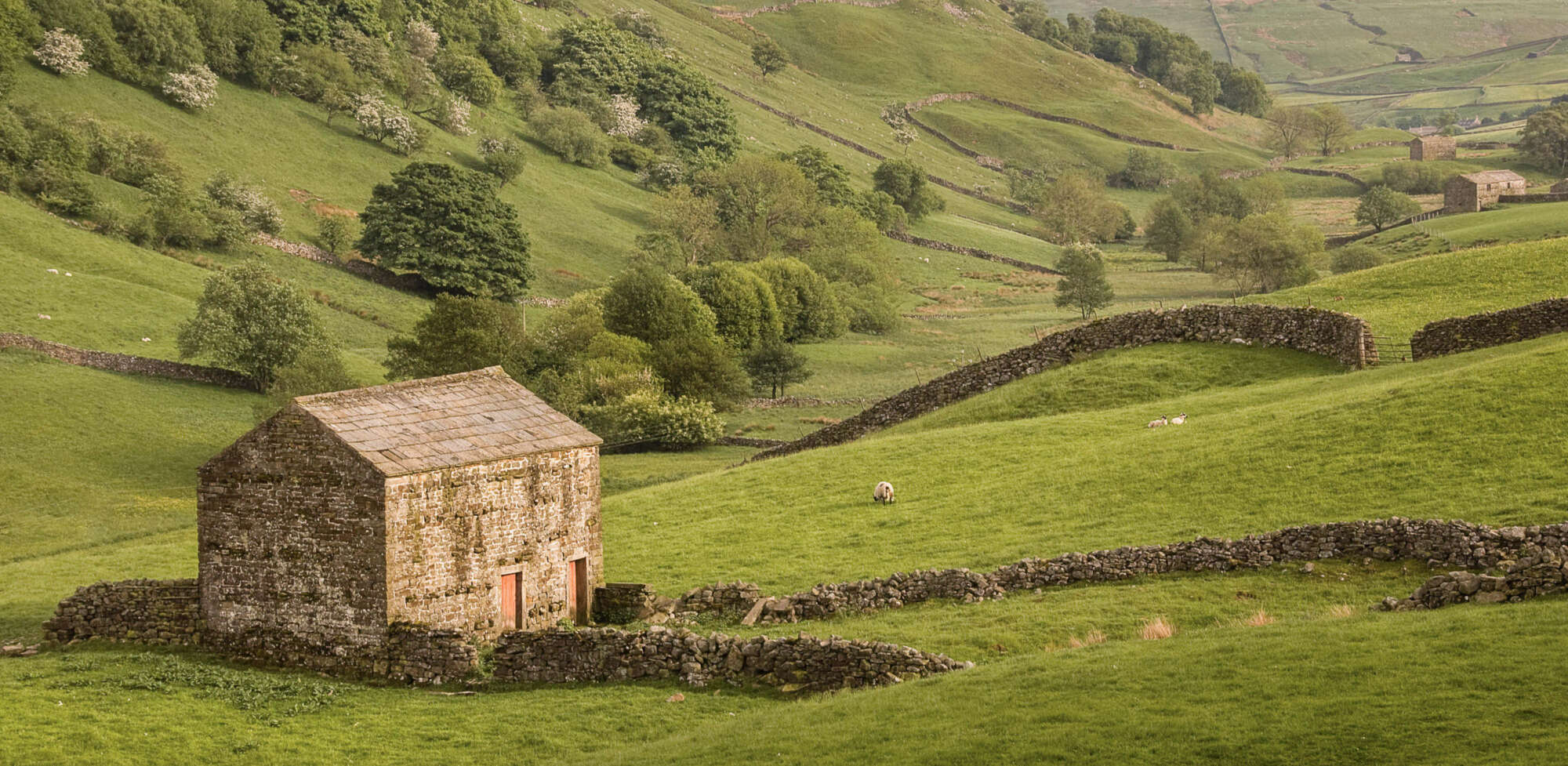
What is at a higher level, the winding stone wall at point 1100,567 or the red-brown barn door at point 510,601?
the winding stone wall at point 1100,567

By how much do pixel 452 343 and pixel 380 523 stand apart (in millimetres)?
42175

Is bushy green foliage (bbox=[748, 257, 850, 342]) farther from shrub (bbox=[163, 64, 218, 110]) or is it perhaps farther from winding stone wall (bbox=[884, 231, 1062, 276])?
shrub (bbox=[163, 64, 218, 110])

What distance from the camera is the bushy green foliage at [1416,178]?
17712 centimetres

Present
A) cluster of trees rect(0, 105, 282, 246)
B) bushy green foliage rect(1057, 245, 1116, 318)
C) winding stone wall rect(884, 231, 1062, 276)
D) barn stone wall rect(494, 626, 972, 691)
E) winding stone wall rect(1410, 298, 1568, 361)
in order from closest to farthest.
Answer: barn stone wall rect(494, 626, 972, 691), winding stone wall rect(1410, 298, 1568, 361), cluster of trees rect(0, 105, 282, 246), bushy green foliage rect(1057, 245, 1116, 318), winding stone wall rect(884, 231, 1062, 276)

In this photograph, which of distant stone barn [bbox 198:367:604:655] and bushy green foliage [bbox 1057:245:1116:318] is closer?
distant stone barn [bbox 198:367:604:655]

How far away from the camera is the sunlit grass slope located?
3127 cm

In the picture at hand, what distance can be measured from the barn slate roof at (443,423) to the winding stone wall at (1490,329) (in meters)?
26.3

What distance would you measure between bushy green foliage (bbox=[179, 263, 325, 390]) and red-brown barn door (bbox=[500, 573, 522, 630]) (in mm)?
44516

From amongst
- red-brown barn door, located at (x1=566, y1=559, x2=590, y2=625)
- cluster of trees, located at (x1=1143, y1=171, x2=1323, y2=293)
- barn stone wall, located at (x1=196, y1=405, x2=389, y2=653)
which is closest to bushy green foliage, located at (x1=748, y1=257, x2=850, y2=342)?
cluster of trees, located at (x1=1143, y1=171, x2=1323, y2=293)

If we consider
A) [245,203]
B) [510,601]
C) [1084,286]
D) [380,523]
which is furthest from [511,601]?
[1084,286]

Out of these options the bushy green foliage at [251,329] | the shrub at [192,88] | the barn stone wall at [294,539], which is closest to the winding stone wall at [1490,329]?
the barn stone wall at [294,539]

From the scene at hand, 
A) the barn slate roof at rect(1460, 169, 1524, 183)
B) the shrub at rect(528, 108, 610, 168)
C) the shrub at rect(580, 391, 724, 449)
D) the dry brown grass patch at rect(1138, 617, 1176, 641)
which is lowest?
the shrub at rect(580, 391, 724, 449)

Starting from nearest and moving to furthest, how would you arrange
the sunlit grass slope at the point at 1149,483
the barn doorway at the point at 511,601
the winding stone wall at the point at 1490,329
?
the barn doorway at the point at 511,601, the sunlit grass slope at the point at 1149,483, the winding stone wall at the point at 1490,329

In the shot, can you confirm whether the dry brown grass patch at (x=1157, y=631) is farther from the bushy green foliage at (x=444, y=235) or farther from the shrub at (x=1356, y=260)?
the shrub at (x=1356, y=260)
